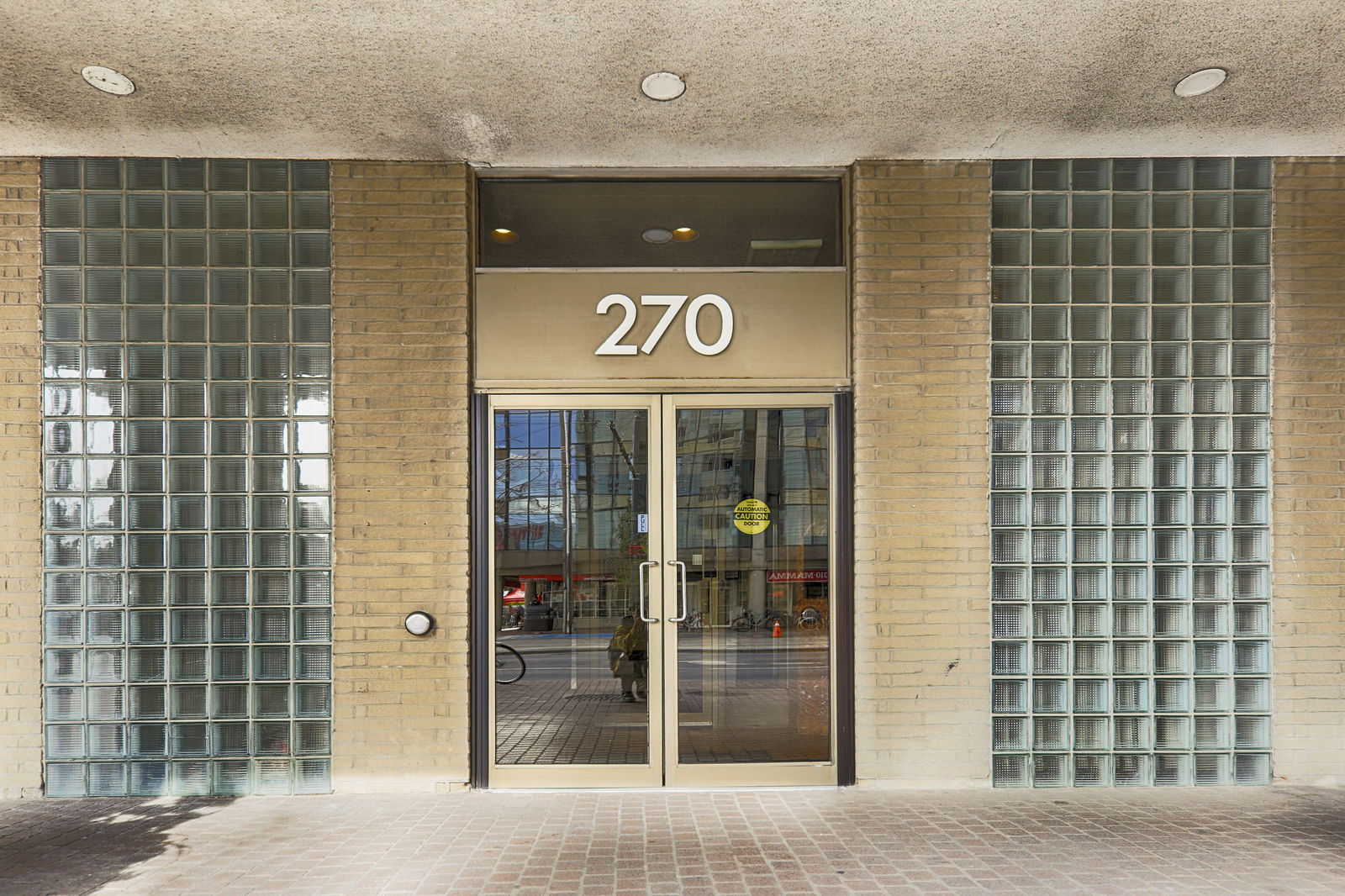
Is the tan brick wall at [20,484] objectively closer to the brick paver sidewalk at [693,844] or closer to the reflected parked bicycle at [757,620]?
the brick paver sidewalk at [693,844]

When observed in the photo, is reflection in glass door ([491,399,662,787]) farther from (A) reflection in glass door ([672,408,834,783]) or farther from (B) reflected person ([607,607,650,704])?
(A) reflection in glass door ([672,408,834,783])

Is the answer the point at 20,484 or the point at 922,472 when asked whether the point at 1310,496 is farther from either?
the point at 20,484

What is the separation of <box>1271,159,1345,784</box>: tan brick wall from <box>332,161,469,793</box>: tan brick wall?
472 cm

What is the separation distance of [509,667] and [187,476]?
2.15m

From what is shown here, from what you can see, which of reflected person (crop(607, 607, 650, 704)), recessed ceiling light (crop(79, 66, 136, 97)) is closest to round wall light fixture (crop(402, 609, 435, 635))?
reflected person (crop(607, 607, 650, 704))

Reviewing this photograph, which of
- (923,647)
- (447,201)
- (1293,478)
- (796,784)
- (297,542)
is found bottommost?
(796,784)

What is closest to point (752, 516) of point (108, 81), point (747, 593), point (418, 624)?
point (747, 593)

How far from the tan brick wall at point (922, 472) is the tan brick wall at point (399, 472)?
7.63 ft

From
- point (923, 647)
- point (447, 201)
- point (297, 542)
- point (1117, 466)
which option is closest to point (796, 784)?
point (923, 647)

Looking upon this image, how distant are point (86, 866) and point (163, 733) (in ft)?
3.50

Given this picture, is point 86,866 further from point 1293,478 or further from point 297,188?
point 1293,478

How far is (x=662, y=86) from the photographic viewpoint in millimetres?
4227

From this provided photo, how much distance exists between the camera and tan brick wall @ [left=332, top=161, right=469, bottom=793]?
4.87m

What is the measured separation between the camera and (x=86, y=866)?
3848 mm
